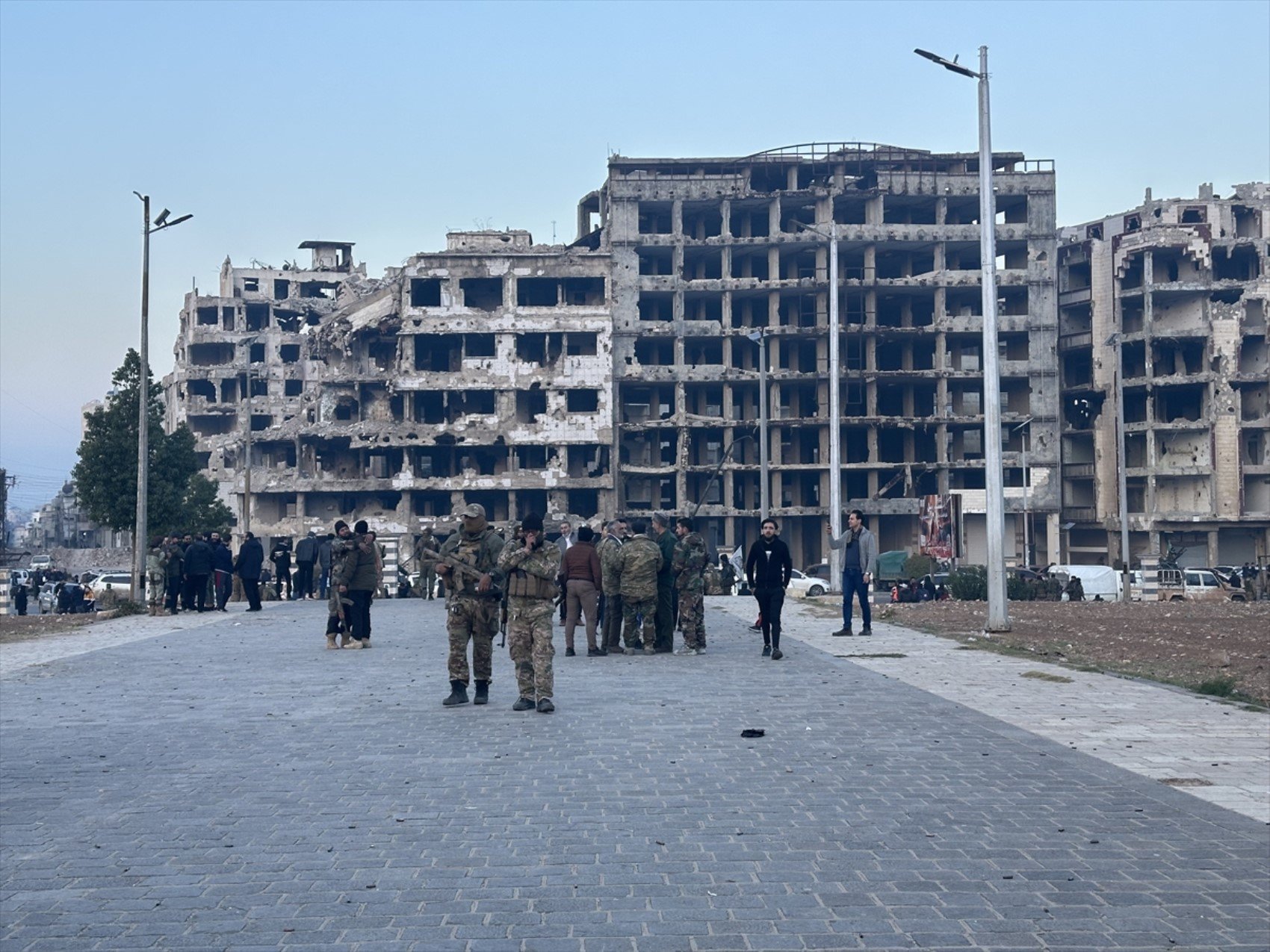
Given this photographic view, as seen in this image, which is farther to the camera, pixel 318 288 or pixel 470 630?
pixel 318 288

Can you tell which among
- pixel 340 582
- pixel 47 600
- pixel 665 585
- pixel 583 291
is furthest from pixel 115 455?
pixel 665 585

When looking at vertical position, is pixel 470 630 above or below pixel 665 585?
below

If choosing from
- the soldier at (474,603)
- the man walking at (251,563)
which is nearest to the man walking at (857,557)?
the soldier at (474,603)

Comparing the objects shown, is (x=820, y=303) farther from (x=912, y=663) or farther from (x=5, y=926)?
(x=5, y=926)

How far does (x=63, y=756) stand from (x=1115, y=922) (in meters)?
7.65

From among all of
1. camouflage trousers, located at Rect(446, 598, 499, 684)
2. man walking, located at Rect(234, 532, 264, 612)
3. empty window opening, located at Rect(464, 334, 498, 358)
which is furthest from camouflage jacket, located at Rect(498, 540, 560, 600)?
empty window opening, located at Rect(464, 334, 498, 358)

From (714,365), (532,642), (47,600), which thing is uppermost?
(714,365)

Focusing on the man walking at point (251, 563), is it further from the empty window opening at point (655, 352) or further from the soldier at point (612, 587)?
the empty window opening at point (655, 352)

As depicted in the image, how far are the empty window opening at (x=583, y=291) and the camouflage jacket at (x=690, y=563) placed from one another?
5562 cm

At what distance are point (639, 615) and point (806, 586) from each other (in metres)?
31.5

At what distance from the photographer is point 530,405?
7488 cm

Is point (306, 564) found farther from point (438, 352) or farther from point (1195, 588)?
point (438, 352)

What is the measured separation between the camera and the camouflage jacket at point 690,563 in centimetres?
1930

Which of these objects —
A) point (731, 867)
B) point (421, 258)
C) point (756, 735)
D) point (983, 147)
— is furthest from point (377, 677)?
point (421, 258)
